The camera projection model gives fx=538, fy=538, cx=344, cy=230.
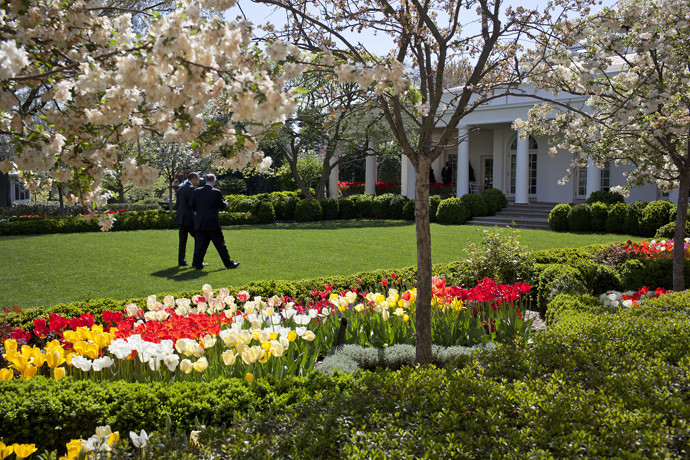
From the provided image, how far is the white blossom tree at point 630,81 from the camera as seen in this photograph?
207 inches

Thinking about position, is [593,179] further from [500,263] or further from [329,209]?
[500,263]

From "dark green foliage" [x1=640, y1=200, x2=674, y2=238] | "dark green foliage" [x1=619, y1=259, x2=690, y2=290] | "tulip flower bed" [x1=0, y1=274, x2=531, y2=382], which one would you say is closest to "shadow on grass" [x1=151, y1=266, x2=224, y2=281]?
"tulip flower bed" [x1=0, y1=274, x2=531, y2=382]

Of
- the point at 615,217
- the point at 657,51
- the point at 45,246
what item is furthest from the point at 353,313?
the point at 615,217

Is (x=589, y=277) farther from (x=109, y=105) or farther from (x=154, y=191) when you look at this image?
(x=154, y=191)

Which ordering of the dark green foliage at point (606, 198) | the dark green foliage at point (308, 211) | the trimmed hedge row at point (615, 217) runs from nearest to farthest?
the trimmed hedge row at point (615, 217)
the dark green foliage at point (606, 198)
the dark green foliage at point (308, 211)

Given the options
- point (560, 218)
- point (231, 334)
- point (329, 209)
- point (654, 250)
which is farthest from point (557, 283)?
point (329, 209)

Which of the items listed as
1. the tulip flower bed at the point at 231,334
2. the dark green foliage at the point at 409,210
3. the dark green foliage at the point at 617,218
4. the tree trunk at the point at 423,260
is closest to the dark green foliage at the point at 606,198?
the dark green foliage at the point at 617,218

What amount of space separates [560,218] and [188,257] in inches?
414

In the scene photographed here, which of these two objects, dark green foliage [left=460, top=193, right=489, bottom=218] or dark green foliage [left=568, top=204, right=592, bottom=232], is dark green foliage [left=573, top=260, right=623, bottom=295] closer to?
dark green foliage [left=568, top=204, right=592, bottom=232]

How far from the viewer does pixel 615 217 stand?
14.6m

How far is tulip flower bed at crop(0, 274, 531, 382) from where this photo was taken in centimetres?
315

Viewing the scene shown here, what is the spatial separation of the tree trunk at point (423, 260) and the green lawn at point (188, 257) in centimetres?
350

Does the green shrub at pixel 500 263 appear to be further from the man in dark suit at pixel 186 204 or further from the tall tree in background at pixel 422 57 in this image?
the man in dark suit at pixel 186 204

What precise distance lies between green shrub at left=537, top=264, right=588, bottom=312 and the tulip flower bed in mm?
1106
